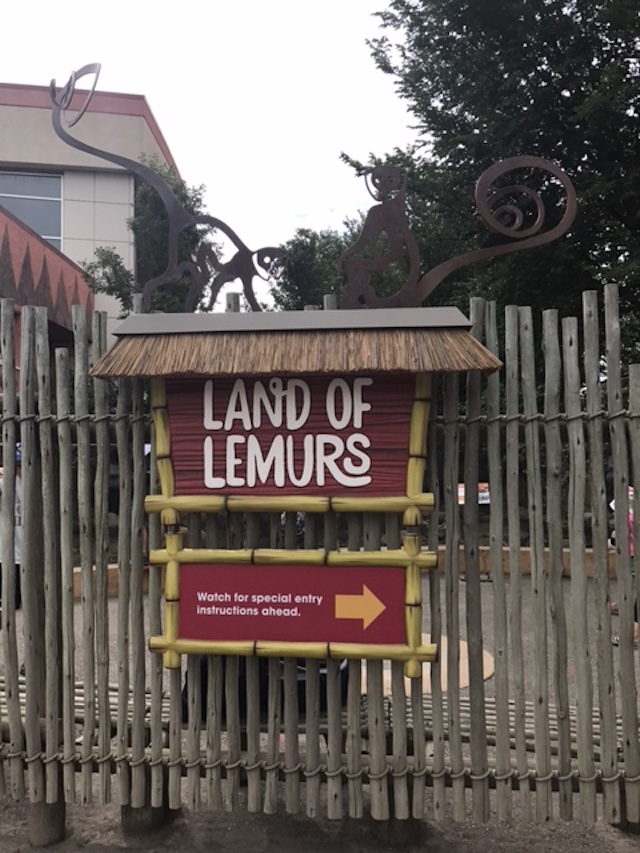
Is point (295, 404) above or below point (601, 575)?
above

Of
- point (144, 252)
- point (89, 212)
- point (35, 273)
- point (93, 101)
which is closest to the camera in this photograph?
point (35, 273)

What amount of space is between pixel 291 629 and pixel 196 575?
1.56 feet

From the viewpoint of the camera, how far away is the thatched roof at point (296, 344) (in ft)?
9.37

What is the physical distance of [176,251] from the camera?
3.52 meters

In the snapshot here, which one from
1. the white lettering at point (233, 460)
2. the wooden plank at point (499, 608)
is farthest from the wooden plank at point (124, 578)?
the wooden plank at point (499, 608)

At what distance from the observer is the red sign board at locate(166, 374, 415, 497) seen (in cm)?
296

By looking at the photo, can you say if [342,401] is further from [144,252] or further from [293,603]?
[144,252]

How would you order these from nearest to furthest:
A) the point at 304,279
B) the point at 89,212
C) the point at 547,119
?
the point at 547,119 → the point at 304,279 → the point at 89,212

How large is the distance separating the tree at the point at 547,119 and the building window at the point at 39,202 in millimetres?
13464

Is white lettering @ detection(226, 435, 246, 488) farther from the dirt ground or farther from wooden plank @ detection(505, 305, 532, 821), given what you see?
the dirt ground

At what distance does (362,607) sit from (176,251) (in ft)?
6.52

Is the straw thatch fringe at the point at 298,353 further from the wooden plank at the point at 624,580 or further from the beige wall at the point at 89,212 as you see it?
the beige wall at the point at 89,212

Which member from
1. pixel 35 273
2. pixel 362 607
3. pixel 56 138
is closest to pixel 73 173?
pixel 56 138

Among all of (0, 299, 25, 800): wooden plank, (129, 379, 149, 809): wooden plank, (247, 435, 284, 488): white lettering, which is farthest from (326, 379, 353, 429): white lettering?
(0, 299, 25, 800): wooden plank
